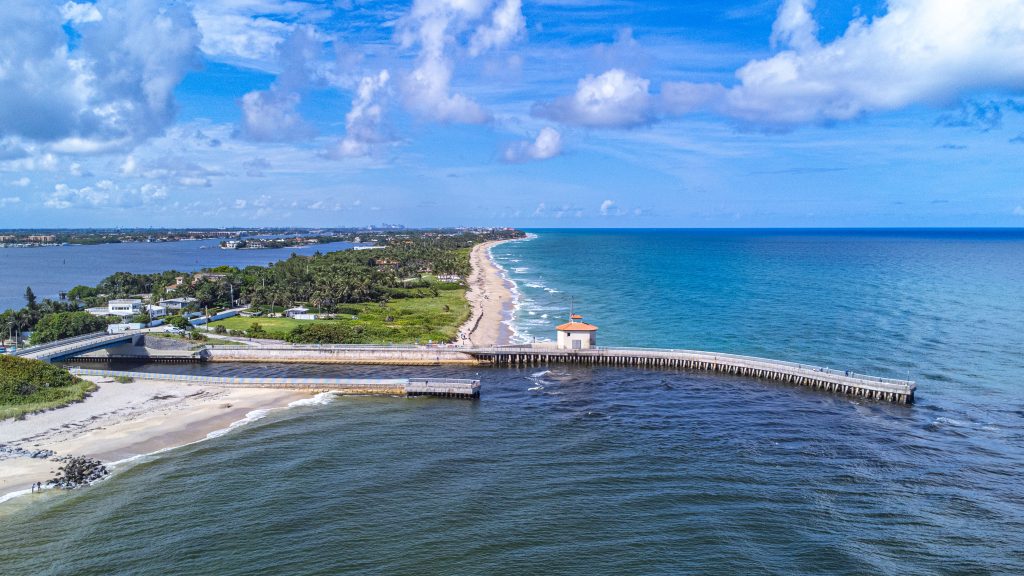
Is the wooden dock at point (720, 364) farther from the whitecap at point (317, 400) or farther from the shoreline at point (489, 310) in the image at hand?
the whitecap at point (317, 400)

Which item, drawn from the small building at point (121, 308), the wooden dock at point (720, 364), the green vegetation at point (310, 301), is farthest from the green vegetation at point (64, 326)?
the wooden dock at point (720, 364)

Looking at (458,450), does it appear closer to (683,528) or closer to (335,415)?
(335,415)

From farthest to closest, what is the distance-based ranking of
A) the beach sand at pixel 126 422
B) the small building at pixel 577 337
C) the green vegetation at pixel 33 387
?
the small building at pixel 577 337 < the green vegetation at pixel 33 387 < the beach sand at pixel 126 422

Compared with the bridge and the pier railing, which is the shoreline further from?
the bridge

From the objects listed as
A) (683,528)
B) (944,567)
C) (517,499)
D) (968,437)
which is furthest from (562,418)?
(968,437)

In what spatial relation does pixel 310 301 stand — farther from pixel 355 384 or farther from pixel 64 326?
pixel 355 384

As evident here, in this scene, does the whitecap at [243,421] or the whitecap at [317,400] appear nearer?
the whitecap at [243,421]

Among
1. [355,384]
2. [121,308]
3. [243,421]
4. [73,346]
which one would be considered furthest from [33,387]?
[121,308]
